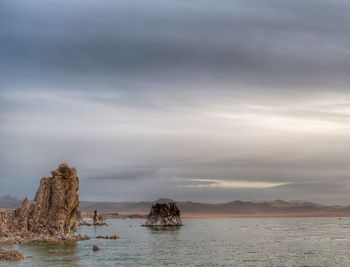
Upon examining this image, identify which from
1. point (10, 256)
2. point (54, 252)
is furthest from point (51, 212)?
point (10, 256)

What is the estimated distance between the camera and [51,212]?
12450cm

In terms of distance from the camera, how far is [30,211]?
4978 inches

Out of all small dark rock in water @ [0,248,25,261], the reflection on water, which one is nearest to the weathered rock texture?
the reflection on water

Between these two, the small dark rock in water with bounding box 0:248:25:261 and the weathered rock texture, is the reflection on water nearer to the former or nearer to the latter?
the small dark rock in water with bounding box 0:248:25:261

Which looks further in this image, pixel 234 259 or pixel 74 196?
pixel 74 196

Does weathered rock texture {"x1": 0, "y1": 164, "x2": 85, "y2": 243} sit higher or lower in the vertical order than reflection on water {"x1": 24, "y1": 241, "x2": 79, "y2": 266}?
higher

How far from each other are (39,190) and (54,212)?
810cm

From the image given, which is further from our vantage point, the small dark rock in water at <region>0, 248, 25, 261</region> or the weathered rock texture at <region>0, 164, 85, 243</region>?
the weathered rock texture at <region>0, 164, 85, 243</region>

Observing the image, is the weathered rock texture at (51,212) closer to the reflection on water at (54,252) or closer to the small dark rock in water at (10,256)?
the reflection on water at (54,252)

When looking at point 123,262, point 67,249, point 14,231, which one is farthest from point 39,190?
point 123,262

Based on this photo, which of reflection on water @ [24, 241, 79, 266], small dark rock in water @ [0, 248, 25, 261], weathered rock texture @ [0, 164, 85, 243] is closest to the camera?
small dark rock in water @ [0, 248, 25, 261]

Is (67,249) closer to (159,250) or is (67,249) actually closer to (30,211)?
(159,250)

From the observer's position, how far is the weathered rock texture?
12081 cm

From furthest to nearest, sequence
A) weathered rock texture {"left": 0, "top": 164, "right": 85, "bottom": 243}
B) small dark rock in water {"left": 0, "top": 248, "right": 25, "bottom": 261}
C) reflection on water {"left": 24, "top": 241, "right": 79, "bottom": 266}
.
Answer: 1. weathered rock texture {"left": 0, "top": 164, "right": 85, "bottom": 243}
2. reflection on water {"left": 24, "top": 241, "right": 79, "bottom": 266}
3. small dark rock in water {"left": 0, "top": 248, "right": 25, "bottom": 261}
